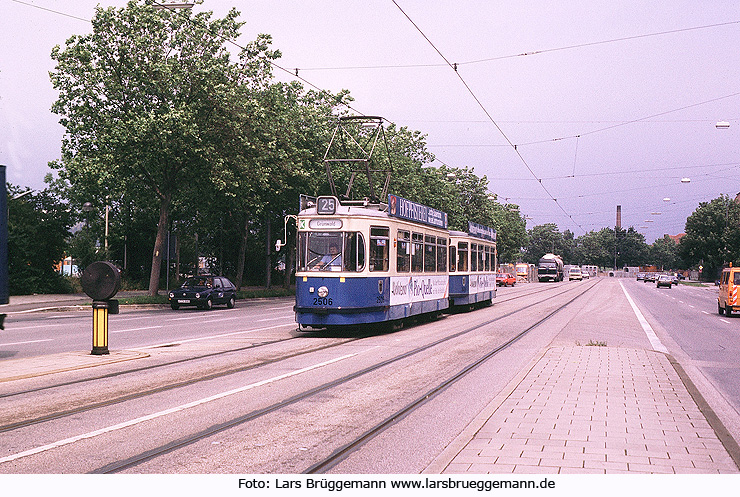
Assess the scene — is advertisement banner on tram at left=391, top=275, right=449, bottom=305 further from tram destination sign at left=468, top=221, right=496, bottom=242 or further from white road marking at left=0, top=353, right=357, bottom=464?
white road marking at left=0, top=353, right=357, bottom=464

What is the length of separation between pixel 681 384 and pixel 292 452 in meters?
6.33

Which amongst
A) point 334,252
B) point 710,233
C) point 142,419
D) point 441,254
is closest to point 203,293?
point 441,254

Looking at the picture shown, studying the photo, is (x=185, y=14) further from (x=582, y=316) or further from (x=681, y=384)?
(x=681, y=384)

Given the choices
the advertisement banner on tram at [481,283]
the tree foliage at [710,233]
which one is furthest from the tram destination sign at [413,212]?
the tree foliage at [710,233]

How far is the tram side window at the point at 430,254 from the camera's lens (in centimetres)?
2094

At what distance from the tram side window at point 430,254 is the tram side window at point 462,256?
3646mm

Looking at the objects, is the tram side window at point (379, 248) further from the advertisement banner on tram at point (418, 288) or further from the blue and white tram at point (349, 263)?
the advertisement banner on tram at point (418, 288)

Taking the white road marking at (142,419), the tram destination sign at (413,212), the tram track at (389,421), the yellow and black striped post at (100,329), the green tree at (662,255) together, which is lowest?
the tram track at (389,421)

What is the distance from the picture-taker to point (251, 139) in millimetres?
33438

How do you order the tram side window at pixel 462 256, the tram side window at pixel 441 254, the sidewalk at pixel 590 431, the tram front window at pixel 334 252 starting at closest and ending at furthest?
the sidewalk at pixel 590 431 < the tram front window at pixel 334 252 < the tram side window at pixel 441 254 < the tram side window at pixel 462 256

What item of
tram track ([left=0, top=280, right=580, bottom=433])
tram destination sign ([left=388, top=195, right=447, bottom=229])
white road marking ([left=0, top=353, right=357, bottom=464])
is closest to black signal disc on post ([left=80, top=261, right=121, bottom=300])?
tram track ([left=0, top=280, right=580, bottom=433])

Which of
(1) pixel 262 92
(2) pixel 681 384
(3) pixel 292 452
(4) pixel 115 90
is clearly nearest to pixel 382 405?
(3) pixel 292 452

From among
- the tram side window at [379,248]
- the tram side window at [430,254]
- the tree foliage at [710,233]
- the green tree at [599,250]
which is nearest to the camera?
the tram side window at [379,248]

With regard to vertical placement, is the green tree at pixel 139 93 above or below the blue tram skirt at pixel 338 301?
above
